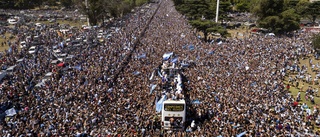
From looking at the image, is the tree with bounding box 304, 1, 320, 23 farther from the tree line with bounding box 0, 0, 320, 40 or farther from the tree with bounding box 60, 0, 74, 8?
the tree with bounding box 60, 0, 74, 8

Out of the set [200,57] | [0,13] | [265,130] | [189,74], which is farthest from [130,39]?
[0,13]

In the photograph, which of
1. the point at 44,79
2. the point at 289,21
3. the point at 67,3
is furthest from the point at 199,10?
the point at 67,3

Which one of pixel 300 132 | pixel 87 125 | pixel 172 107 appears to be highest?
pixel 172 107

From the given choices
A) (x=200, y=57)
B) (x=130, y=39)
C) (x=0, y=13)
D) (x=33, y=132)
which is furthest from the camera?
(x=0, y=13)

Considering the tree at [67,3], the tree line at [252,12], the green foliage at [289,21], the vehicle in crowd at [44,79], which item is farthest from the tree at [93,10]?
the tree at [67,3]

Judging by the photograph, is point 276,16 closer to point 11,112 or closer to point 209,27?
point 209,27

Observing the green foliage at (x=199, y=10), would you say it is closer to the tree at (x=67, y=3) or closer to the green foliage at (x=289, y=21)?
the green foliage at (x=289, y=21)

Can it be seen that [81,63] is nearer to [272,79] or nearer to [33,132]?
[33,132]
